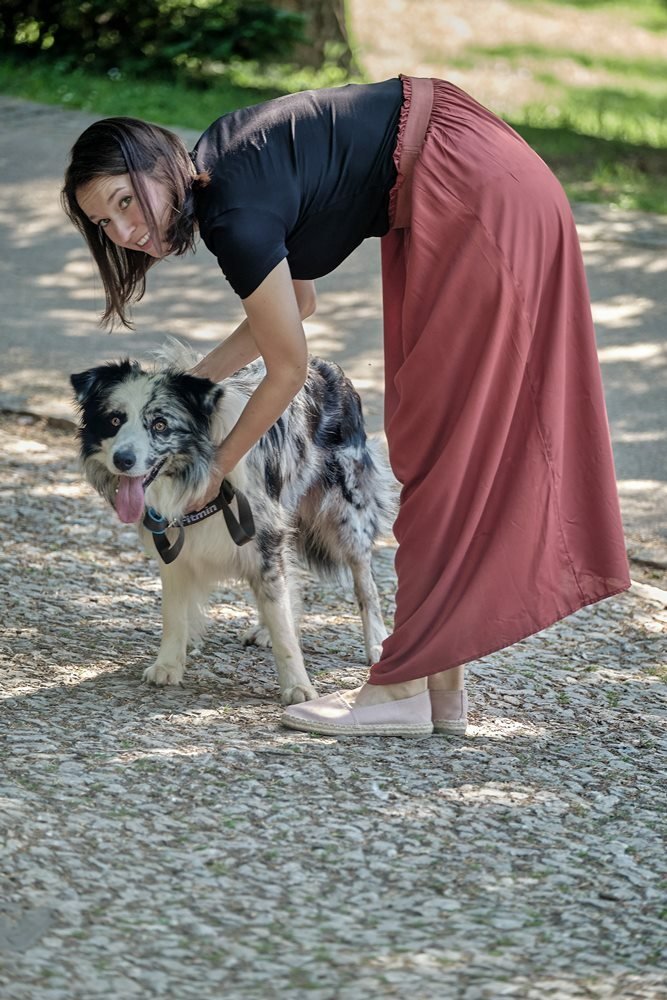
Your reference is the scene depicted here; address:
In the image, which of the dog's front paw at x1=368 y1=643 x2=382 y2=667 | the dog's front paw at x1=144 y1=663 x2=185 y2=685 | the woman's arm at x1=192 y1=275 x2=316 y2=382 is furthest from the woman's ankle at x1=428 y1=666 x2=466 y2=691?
the woman's arm at x1=192 y1=275 x2=316 y2=382

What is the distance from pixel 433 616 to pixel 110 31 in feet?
37.6

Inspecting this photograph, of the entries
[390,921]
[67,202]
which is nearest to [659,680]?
[390,921]

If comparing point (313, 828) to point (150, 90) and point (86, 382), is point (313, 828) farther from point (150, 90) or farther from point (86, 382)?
point (150, 90)

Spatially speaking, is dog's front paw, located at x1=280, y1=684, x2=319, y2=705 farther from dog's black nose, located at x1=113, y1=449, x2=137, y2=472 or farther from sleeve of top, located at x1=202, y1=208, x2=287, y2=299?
sleeve of top, located at x1=202, y1=208, x2=287, y2=299

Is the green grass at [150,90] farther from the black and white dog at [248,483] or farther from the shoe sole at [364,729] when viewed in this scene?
the shoe sole at [364,729]

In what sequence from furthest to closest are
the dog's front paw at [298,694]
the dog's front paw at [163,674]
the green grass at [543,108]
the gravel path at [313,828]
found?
1. the green grass at [543,108]
2. the dog's front paw at [163,674]
3. the dog's front paw at [298,694]
4. the gravel path at [313,828]

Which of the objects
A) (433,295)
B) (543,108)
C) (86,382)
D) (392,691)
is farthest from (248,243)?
(543,108)

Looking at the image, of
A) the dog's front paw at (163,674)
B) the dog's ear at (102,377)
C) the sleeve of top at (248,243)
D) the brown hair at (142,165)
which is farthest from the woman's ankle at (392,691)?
the brown hair at (142,165)

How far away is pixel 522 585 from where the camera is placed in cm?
379

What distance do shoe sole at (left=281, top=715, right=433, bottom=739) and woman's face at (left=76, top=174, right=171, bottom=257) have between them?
154 centimetres

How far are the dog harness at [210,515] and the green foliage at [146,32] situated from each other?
1021 centimetres

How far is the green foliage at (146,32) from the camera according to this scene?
1340 centimetres

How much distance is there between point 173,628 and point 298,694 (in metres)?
0.51

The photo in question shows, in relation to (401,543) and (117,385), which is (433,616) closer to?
(401,543)
